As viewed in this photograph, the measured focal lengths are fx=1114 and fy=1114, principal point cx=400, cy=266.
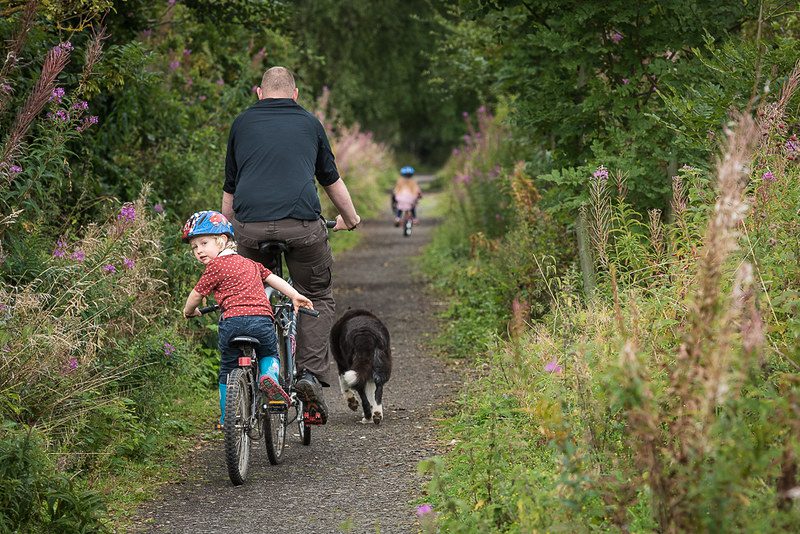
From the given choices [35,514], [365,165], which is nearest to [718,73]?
[35,514]

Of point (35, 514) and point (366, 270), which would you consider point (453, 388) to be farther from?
point (366, 270)

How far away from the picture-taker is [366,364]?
8125 mm

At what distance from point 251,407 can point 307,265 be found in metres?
1.02

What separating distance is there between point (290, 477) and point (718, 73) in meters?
4.35

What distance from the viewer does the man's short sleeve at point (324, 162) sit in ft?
23.1

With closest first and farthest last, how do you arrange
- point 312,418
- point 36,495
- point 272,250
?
1. point 36,495
2. point 272,250
3. point 312,418

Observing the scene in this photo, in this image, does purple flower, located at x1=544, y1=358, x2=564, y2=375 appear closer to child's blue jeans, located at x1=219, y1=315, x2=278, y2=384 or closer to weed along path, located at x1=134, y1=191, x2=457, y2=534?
weed along path, located at x1=134, y1=191, x2=457, y2=534

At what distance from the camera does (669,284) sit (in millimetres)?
7004

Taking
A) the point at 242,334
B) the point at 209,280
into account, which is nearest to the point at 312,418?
the point at 242,334

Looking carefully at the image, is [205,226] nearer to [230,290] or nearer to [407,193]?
[230,290]

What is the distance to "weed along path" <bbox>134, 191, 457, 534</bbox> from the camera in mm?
5723

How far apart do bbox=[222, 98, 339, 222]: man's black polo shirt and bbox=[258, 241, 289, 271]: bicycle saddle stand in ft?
0.51

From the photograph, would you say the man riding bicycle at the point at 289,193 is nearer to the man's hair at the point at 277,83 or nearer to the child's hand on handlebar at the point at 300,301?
the man's hair at the point at 277,83

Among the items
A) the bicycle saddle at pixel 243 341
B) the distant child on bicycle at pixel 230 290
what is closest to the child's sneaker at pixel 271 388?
the distant child on bicycle at pixel 230 290
